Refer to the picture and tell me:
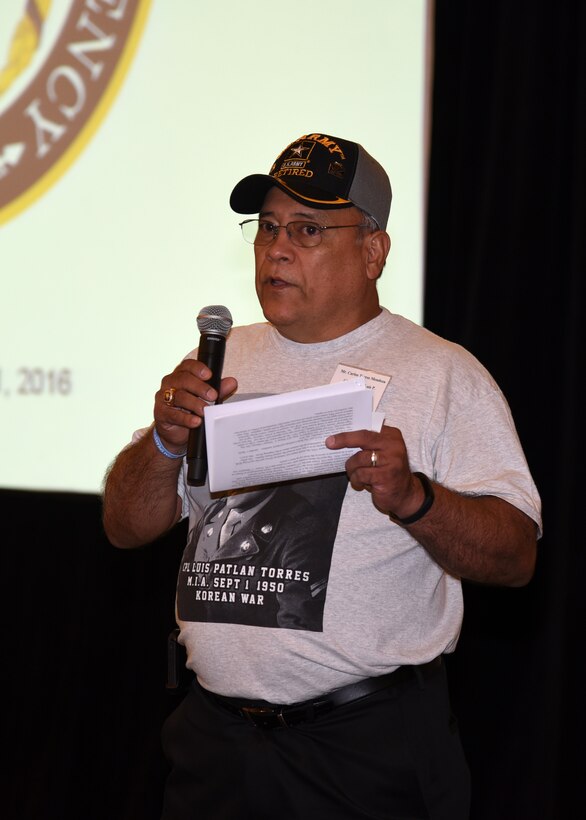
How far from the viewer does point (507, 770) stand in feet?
9.23

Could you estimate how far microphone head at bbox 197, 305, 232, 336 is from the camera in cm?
167

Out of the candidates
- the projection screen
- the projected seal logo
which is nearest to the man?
the projection screen

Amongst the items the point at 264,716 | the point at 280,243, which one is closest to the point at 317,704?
the point at 264,716

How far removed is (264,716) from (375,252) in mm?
944

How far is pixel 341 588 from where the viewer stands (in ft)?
5.48

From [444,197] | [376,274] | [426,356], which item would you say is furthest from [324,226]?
[444,197]

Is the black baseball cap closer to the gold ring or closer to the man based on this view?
the man

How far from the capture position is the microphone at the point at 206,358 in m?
1.57

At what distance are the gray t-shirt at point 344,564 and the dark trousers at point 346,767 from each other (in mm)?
70

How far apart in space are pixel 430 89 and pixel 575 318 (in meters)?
0.79

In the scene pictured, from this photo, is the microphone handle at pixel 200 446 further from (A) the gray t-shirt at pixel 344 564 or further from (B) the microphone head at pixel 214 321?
(A) the gray t-shirt at pixel 344 564

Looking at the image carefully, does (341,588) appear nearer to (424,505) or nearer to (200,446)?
(424,505)

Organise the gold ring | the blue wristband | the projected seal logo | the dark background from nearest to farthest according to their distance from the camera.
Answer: the gold ring
the blue wristband
the dark background
the projected seal logo

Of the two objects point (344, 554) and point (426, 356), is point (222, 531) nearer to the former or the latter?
point (344, 554)
